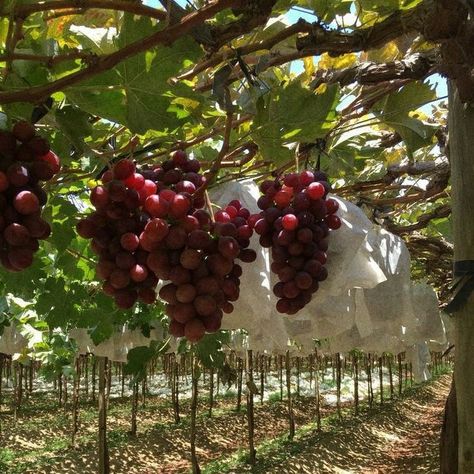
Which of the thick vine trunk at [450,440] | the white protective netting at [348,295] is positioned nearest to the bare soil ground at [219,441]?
the white protective netting at [348,295]

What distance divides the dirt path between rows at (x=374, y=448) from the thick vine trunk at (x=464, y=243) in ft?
24.4

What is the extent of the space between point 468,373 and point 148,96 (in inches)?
38.5

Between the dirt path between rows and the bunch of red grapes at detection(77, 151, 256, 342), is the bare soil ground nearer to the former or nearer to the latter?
the dirt path between rows

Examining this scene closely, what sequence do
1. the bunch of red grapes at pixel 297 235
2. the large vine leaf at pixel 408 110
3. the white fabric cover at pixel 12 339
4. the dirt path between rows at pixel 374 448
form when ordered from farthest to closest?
the white fabric cover at pixel 12 339
the dirt path between rows at pixel 374 448
the large vine leaf at pixel 408 110
the bunch of red grapes at pixel 297 235

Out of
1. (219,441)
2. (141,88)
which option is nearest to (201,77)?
(141,88)

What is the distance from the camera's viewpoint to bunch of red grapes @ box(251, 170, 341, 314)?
1.35m

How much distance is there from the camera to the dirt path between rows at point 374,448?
8977 mm

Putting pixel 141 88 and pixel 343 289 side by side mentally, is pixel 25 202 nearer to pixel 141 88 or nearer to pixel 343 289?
pixel 141 88

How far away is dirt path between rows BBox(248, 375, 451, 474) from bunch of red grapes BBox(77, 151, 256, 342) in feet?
25.9

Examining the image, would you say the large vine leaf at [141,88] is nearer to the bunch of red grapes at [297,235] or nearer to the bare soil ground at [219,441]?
the bunch of red grapes at [297,235]

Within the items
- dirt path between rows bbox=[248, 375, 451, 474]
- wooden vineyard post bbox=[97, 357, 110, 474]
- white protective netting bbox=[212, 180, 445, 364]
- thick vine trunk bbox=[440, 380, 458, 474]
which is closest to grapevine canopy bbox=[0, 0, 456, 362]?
white protective netting bbox=[212, 180, 445, 364]

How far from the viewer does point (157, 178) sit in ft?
4.09

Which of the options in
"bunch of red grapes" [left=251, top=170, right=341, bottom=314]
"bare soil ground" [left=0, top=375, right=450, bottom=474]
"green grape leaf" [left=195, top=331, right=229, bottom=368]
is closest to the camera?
"bunch of red grapes" [left=251, top=170, right=341, bottom=314]

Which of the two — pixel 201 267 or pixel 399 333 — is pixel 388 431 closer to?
pixel 399 333
